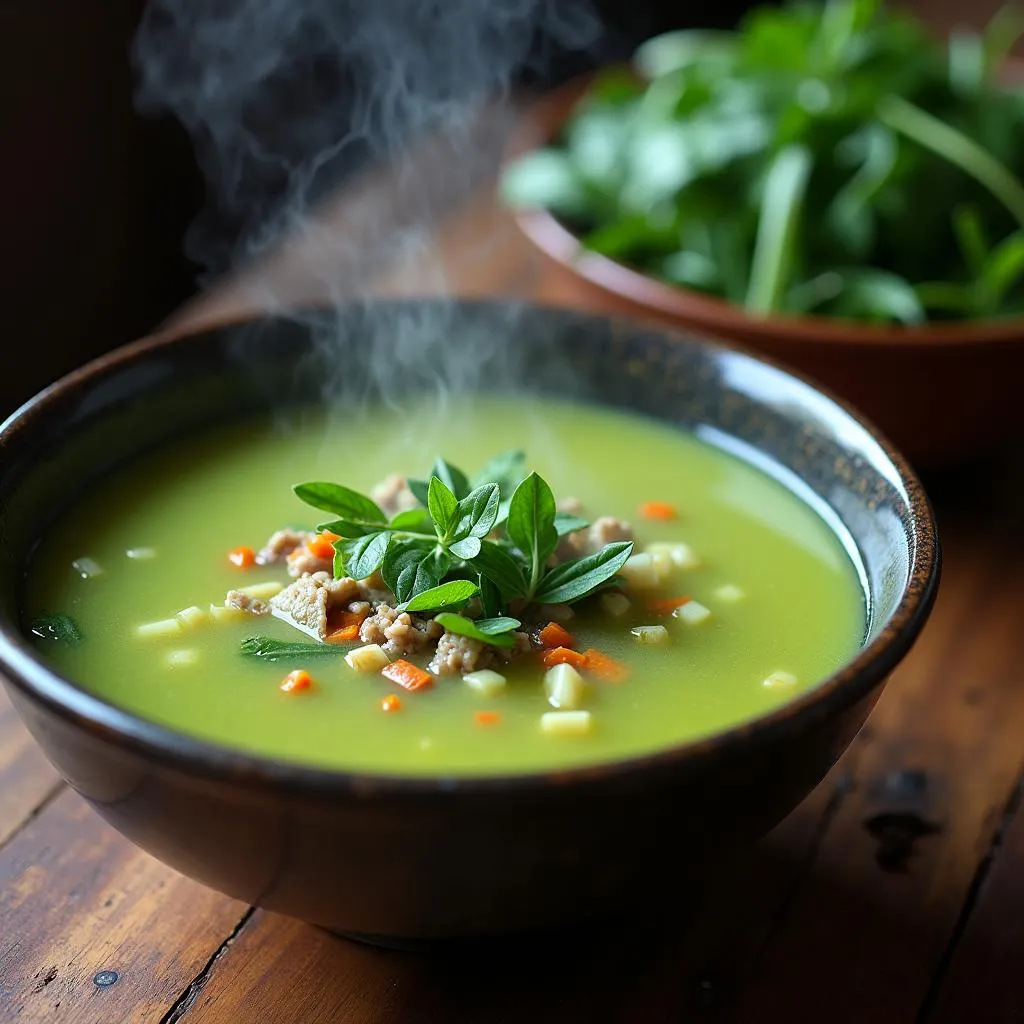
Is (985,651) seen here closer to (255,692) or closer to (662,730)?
(662,730)

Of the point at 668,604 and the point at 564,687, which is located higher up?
the point at 564,687

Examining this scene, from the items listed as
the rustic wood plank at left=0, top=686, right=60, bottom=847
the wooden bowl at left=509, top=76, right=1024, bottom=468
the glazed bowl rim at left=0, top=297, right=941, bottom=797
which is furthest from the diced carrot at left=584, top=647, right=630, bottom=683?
the wooden bowl at left=509, top=76, right=1024, bottom=468

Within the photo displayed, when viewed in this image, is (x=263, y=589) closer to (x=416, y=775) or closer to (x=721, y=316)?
(x=416, y=775)

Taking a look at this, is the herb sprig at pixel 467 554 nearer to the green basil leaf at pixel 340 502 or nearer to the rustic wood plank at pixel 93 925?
the green basil leaf at pixel 340 502

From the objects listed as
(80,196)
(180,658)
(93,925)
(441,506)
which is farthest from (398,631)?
(80,196)

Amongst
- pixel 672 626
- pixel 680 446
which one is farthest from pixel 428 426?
pixel 672 626

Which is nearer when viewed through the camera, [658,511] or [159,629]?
[159,629]

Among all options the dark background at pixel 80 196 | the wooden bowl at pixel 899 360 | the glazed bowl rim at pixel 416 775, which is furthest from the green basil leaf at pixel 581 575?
the dark background at pixel 80 196

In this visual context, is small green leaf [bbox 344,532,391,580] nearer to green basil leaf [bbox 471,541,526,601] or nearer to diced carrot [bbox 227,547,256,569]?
green basil leaf [bbox 471,541,526,601]
